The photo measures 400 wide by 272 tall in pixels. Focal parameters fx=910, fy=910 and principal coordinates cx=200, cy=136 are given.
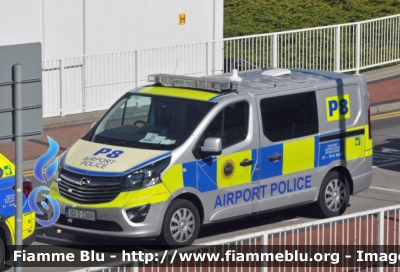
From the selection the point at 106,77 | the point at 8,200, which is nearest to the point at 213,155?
the point at 8,200

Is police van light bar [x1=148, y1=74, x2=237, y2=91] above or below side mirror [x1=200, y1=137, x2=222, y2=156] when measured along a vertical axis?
above

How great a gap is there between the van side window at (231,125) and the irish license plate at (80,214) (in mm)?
1625

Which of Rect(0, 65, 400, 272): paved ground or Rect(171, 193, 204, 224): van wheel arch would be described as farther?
Rect(0, 65, 400, 272): paved ground

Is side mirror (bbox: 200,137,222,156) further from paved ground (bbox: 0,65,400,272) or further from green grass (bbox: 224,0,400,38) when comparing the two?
green grass (bbox: 224,0,400,38)

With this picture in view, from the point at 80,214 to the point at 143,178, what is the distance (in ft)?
2.73

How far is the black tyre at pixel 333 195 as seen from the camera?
11.7 m

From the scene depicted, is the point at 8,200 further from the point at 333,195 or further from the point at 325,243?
the point at 333,195

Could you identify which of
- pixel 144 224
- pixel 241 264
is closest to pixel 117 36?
pixel 144 224

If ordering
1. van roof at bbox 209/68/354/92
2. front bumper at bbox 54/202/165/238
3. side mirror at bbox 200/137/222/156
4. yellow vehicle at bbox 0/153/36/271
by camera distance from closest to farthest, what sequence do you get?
yellow vehicle at bbox 0/153/36/271
front bumper at bbox 54/202/165/238
side mirror at bbox 200/137/222/156
van roof at bbox 209/68/354/92

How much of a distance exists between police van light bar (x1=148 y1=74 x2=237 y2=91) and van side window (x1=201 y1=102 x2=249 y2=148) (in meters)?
0.26

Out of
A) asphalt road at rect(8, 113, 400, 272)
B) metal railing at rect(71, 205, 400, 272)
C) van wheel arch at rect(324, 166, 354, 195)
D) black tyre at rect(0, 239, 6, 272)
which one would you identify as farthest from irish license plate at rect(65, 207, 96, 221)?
van wheel arch at rect(324, 166, 354, 195)

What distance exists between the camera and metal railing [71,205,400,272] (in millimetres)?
7250

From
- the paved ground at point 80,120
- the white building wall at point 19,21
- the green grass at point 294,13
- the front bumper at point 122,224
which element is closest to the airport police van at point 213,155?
the front bumper at point 122,224

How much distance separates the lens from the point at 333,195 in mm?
11828
